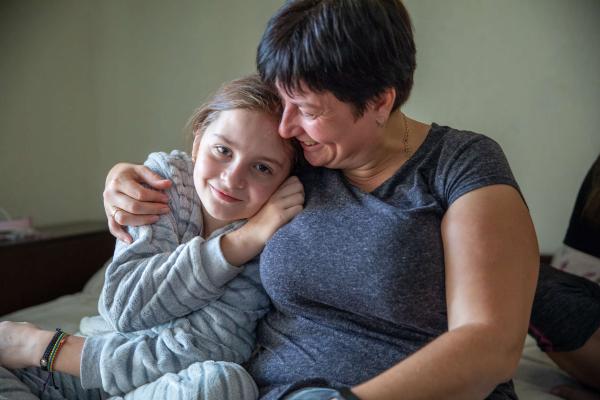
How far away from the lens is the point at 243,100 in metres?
1.03

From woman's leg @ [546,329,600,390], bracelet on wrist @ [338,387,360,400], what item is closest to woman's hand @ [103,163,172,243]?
bracelet on wrist @ [338,387,360,400]

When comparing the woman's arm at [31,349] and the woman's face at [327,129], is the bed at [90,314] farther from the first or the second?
the woman's face at [327,129]

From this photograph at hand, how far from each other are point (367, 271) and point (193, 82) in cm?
164

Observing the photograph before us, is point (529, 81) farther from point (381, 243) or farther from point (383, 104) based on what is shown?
point (381, 243)

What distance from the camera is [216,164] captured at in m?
1.03

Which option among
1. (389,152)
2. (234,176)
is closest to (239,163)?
(234,176)

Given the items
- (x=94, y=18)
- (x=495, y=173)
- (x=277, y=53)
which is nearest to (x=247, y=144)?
(x=277, y=53)

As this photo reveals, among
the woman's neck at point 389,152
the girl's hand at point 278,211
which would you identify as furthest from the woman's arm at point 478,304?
the girl's hand at point 278,211

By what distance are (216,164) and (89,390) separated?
0.48 meters

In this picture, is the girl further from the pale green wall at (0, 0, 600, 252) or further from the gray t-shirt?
the pale green wall at (0, 0, 600, 252)

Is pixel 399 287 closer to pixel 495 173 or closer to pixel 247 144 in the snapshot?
pixel 495 173

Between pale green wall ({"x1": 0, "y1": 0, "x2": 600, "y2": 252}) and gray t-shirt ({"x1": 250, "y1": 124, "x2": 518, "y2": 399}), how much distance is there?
1108mm

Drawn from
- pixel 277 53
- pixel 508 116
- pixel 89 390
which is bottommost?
pixel 89 390

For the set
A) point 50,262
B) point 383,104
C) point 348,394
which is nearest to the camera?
point 348,394
